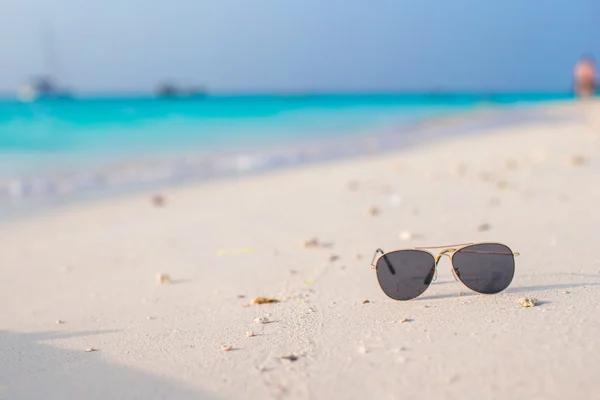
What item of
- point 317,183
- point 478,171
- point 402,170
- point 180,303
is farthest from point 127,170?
point 180,303

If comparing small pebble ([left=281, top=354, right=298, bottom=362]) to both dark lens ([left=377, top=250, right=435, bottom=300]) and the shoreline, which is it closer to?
dark lens ([left=377, top=250, right=435, bottom=300])

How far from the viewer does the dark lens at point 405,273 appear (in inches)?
106

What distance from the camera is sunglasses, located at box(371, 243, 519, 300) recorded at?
8.73ft

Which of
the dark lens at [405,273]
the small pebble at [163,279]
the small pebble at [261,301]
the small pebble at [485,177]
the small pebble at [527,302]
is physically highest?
the dark lens at [405,273]

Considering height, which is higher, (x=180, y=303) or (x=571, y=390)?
(x=571, y=390)

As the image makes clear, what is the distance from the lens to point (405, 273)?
2.71m

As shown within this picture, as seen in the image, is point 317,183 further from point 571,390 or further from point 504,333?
point 571,390

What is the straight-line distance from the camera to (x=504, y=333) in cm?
226

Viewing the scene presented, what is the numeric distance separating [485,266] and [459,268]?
0.41ft

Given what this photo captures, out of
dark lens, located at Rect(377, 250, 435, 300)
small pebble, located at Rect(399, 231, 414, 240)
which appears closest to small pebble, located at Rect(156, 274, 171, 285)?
dark lens, located at Rect(377, 250, 435, 300)

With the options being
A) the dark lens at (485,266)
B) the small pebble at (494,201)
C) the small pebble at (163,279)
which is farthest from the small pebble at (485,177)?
the small pebble at (163,279)

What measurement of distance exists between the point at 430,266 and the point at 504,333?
511 mm

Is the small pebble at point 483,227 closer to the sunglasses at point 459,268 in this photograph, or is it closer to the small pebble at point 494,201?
the small pebble at point 494,201

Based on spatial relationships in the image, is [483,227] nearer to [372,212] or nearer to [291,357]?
[372,212]
